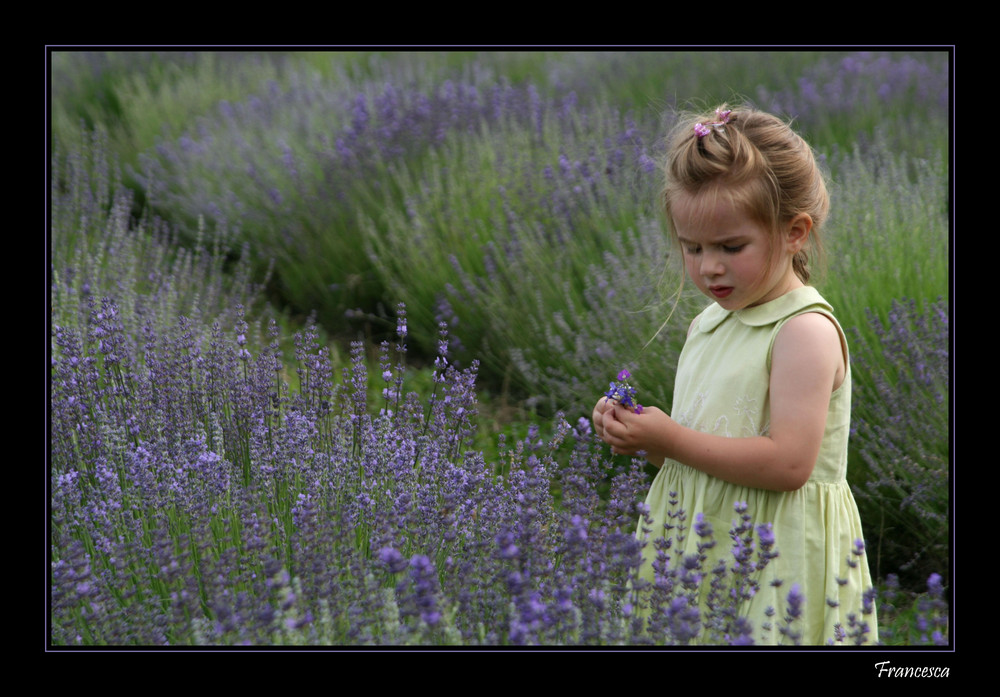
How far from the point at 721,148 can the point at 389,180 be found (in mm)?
3016

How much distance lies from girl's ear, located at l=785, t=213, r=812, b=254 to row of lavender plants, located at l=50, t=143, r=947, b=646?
2.09 feet

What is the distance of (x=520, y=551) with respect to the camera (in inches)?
66.2

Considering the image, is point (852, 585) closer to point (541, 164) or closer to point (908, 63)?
Result: point (541, 164)

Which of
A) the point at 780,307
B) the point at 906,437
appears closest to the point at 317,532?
the point at 780,307

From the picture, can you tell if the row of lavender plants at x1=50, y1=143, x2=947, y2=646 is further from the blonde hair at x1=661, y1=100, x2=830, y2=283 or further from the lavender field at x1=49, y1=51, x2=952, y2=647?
the blonde hair at x1=661, y1=100, x2=830, y2=283

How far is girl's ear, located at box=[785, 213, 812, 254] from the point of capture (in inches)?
75.4

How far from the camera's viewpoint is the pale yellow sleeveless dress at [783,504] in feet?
6.07

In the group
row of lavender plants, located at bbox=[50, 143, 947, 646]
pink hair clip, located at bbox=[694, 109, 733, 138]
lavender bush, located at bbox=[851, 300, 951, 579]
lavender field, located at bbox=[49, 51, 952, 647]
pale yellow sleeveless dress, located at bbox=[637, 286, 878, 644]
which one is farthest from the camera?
lavender bush, located at bbox=[851, 300, 951, 579]

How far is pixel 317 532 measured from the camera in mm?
1817

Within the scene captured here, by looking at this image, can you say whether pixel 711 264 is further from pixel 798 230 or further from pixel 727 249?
pixel 798 230

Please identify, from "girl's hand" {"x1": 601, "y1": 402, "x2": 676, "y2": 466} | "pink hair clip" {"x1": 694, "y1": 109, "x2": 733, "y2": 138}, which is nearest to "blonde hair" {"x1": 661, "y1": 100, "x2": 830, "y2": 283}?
"pink hair clip" {"x1": 694, "y1": 109, "x2": 733, "y2": 138}

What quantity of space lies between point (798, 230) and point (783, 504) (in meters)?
0.62

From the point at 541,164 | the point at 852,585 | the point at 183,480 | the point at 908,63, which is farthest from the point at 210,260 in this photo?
the point at 908,63

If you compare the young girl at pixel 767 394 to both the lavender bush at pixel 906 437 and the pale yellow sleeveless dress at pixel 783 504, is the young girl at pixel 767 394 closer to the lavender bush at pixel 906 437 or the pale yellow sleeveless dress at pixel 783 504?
the pale yellow sleeveless dress at pixel 783 504
